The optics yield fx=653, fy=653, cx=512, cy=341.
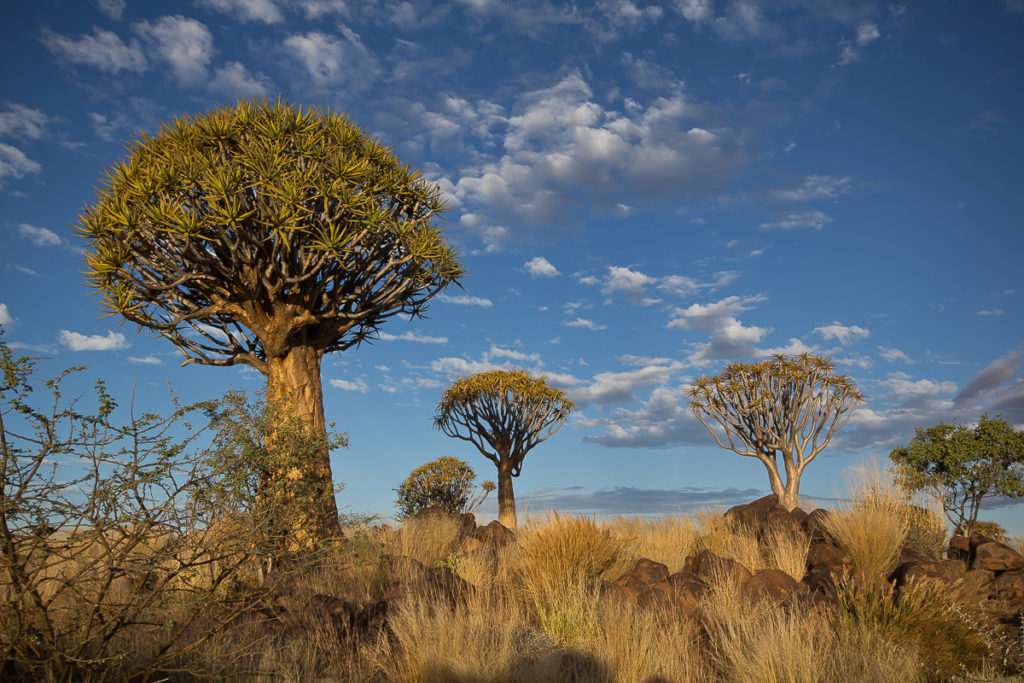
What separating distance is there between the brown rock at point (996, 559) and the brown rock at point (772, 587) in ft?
12.0

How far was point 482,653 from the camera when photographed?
488 cm

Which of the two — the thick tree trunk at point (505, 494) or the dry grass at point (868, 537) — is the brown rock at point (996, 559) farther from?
the thick tree trunk at point (505, 494)

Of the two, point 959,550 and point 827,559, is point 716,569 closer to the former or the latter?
point 827,559

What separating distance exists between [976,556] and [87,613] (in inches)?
392

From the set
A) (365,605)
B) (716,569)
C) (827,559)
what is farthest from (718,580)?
(365,605)

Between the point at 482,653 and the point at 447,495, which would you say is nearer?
the point at 482,653

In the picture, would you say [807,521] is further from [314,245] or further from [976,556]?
[314,245]

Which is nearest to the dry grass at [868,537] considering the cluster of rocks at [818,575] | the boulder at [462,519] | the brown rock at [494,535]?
the cluster of rocks at [818,575]

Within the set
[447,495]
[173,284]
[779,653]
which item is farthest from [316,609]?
[447,495]

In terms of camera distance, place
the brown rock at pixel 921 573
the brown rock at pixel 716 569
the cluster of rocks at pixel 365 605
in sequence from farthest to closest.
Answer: the brown rock at pixel 716 569 → the brown rock at pixel 921 573 → the cluster of rocks at pixel 365 605

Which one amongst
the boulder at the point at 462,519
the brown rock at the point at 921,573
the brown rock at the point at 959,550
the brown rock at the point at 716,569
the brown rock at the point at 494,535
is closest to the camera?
the brown rock at the point at 921,573

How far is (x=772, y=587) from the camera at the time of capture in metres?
6.40

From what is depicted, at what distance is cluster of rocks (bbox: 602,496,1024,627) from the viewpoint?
21.0ft

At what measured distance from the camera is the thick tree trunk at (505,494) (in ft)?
60.9
